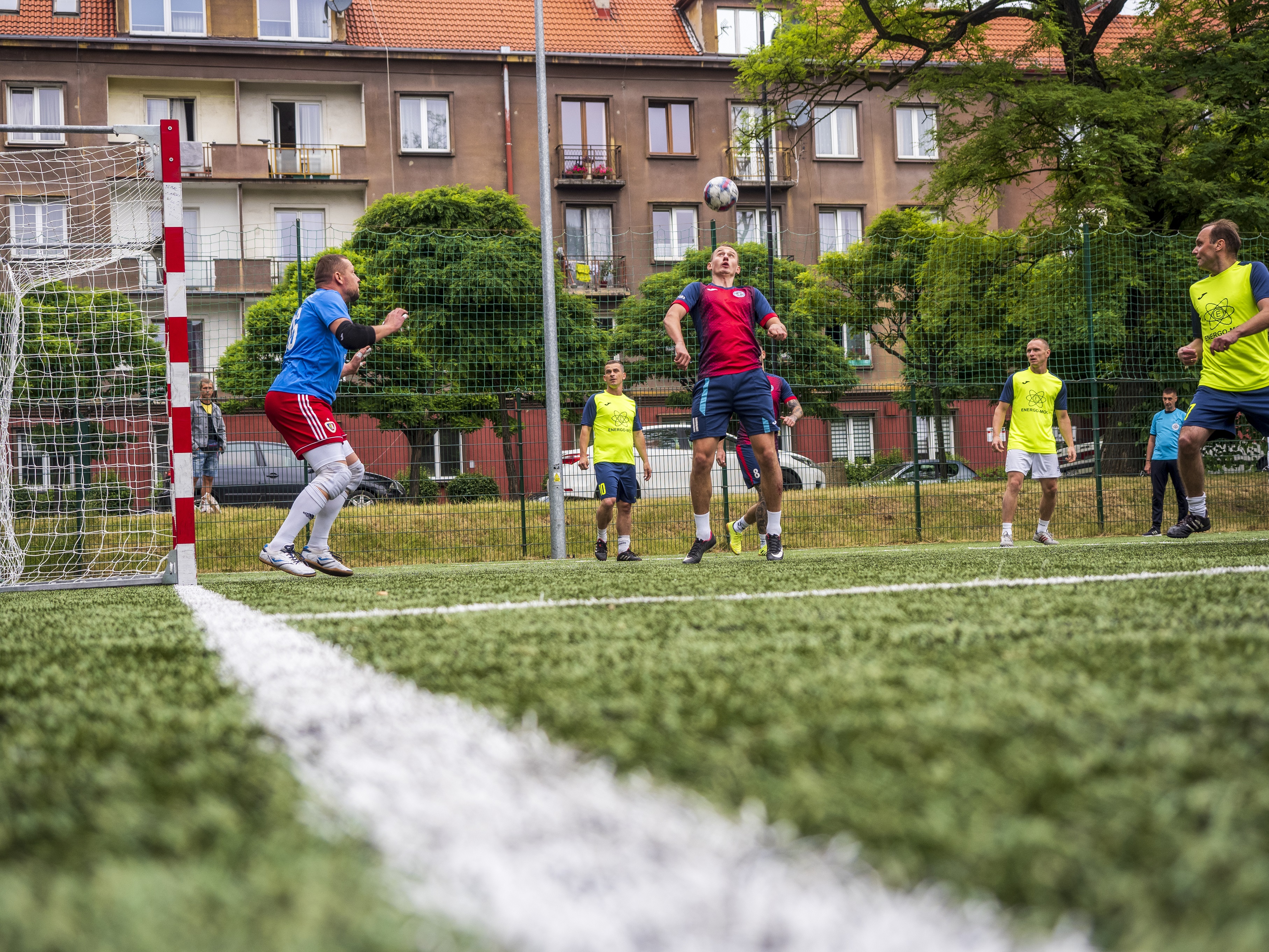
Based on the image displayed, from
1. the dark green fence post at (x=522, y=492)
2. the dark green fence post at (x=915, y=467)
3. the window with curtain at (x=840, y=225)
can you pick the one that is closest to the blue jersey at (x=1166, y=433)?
the dark green fence post at (x=915, y=467)

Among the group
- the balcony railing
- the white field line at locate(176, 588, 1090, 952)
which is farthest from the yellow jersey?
the balcony railing

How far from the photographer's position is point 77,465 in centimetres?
902

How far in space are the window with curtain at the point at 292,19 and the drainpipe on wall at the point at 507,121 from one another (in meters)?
4.61

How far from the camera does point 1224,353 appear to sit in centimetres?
655

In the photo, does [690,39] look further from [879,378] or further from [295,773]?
[295,773]

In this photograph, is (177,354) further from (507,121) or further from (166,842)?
(507,121)

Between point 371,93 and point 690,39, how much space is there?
360 inches

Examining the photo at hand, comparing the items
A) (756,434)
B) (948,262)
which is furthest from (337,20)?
(756,434)

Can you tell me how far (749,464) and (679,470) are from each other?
2.75 metres

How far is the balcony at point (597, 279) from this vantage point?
17.8m

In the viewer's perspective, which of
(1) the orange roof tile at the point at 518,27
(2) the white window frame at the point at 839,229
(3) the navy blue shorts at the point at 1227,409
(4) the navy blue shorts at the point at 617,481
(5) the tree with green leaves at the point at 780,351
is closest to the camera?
(3) the navy blue shorts at the point at 1227,409

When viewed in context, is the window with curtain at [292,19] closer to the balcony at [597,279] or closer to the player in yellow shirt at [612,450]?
the balcony at [597,279]

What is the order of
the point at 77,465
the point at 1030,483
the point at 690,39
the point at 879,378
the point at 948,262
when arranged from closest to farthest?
the point at 77,465
the point at 879,378
the point at 948,262
the point at 1030,483
the point at 690,39

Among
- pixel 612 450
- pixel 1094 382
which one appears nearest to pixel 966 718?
pixel 612 450
